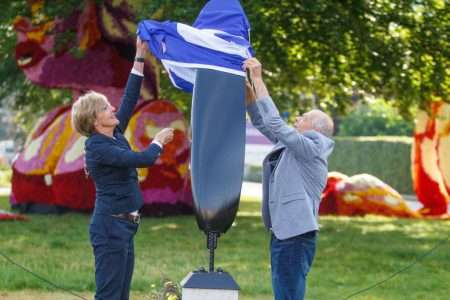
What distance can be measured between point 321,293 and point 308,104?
39.9 ft

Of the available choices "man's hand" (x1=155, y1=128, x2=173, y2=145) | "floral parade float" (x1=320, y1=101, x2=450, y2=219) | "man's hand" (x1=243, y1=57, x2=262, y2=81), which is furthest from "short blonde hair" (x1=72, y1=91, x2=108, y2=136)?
"floral parade float" (x1=320, y1=101, x2=450, y2=219)

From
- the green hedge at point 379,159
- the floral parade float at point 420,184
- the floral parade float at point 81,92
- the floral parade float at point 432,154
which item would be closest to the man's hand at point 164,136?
the floral parade float at point 81,92

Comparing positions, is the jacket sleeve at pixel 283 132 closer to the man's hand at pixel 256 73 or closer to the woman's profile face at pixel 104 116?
the man's hand at pixel 256 73

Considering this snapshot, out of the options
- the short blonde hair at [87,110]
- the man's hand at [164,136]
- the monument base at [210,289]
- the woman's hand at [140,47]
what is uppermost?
the woman's hand at [140,47]

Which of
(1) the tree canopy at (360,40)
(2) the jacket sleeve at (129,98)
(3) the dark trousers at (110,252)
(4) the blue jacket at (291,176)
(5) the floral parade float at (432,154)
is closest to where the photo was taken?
(3) the dark trousers at (110,252)

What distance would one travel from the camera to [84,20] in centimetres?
1658

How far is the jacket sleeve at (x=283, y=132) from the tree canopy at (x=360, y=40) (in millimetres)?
8319

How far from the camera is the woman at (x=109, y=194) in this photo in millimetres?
5887

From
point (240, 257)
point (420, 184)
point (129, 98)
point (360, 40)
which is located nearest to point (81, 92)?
point (360, 40)

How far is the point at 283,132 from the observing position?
5969 mm

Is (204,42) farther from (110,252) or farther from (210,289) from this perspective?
(210,289)

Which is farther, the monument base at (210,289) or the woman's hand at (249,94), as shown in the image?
the woman's hand at (249,94)

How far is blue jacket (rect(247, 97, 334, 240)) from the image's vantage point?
600 cm

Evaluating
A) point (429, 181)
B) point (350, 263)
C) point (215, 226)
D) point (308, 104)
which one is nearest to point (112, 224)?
point (215, 226)
